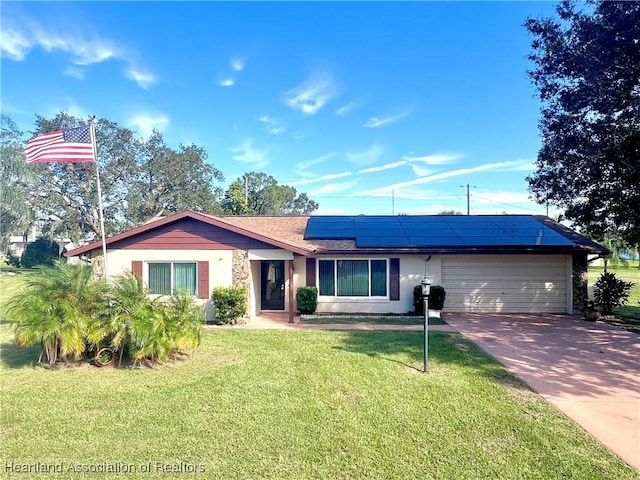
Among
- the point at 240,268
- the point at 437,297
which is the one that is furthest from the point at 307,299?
the point at 437,297

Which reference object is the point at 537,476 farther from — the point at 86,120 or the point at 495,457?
the point at 86,120

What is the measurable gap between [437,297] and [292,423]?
8.94 metres

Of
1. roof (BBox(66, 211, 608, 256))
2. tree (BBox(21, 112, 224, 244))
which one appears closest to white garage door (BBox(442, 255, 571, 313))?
roof (BBox(66, 211, 608, 256))

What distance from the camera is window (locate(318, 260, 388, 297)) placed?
12695mm

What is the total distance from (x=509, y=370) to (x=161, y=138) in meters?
36.5

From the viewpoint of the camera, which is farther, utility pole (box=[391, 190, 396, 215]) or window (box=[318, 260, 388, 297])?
utility pole (box=[391, 190, 396, 215])

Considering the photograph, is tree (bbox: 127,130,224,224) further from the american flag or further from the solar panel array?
the american flag

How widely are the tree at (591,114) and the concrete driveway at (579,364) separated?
356 centimetres

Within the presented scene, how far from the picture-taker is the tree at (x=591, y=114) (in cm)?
812

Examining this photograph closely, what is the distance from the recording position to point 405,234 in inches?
543

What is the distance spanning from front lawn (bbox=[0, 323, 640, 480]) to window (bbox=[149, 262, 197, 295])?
4405 millimetres

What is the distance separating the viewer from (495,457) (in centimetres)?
369

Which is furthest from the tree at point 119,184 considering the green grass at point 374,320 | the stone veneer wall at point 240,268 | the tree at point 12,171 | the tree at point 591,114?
the tree at point 591,114

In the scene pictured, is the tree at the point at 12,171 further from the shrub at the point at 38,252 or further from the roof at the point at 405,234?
the roof at the point at 405,234
